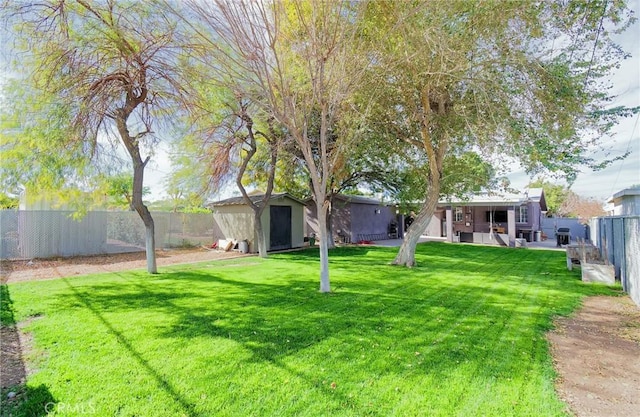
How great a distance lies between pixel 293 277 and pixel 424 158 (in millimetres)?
6428

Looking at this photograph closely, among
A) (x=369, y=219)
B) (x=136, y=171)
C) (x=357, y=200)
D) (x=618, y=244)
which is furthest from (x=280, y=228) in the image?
(x=618, y=244)

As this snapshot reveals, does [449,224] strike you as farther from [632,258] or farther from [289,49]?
[289,49]

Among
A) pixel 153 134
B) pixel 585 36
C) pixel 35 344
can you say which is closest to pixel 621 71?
pixel 585 36

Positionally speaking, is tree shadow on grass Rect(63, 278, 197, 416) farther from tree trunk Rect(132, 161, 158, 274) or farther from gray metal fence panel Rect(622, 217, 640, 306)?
gray metal fence panel Rect(622, 217, 640, 306)

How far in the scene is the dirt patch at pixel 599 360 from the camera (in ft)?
9.15

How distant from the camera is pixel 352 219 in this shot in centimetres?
1858

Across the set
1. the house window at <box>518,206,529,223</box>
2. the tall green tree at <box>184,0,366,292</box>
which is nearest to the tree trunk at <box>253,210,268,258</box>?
the tall green tree at <box>184,0,366,292</box>

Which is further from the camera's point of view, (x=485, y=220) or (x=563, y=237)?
(x=485, y=220)

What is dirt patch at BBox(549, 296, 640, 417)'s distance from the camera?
279 centimetres

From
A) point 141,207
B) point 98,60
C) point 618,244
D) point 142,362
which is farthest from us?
point 141,207

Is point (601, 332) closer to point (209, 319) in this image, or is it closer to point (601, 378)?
point (601, 378)

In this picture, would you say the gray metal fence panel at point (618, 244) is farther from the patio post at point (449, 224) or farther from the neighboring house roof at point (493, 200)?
the patio post at point (449, 224)

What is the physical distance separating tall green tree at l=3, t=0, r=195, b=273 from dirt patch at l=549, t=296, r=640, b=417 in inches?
310

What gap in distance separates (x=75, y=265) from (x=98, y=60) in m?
6.56
